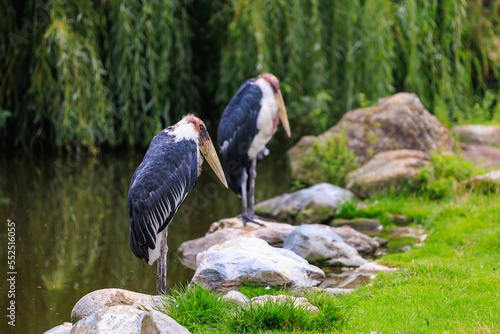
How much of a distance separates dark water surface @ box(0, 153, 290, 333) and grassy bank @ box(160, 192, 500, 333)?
1445mm

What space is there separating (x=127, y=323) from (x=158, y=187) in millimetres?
1191

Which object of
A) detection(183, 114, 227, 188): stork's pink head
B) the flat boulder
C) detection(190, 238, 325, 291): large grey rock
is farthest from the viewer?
the flat boulder

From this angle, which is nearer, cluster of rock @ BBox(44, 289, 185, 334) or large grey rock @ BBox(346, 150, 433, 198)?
cluster of rock @ BBox(44, 289, 185, 334)

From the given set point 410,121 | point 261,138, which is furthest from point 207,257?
point 410,121

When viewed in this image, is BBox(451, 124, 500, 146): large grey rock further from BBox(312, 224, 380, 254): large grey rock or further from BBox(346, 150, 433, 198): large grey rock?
BBox(312, 224, 380, 254): large grey rock

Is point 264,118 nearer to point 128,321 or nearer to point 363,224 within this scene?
point 363,224

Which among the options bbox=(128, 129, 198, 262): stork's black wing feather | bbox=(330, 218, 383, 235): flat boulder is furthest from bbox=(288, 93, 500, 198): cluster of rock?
bbox=(128, 129, 198, 262): stork's black wing feather

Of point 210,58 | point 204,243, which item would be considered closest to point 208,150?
point 204,243

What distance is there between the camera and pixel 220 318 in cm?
411

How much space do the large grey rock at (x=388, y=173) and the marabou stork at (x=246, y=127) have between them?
1422 mm

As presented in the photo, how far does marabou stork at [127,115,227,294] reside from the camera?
463 centimetres

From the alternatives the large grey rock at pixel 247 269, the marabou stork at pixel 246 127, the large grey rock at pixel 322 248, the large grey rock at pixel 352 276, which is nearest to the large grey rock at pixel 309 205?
the marabou stork at pixel 246 127

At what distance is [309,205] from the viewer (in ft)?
25.7

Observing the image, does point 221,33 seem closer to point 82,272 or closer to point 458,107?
point 458,107
